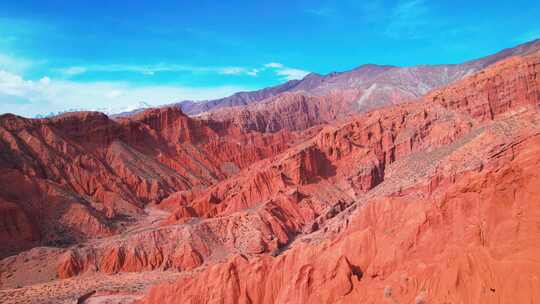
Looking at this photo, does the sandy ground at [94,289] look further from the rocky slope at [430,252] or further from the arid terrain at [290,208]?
the rocky slope at [430,252]

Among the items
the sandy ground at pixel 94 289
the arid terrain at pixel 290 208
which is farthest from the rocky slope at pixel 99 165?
the sandy ground at pixel 94 289

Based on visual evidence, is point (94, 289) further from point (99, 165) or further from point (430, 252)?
point (99, 165)

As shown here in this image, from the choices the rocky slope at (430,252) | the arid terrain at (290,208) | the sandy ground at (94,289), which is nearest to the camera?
the rocky slope at (430,252)

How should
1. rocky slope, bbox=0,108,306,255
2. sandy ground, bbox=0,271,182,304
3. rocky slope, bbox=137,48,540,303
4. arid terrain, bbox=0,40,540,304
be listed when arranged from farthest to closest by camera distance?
rocky slope, bbox=0,108,306,255
sandy ground, bbox=0,271,182,304
arid terrain, bbox=0,40,540,304
rocky slope, bbox=137,48,540,303

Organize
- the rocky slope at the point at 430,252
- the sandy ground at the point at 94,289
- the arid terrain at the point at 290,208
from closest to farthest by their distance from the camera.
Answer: the rocky slope at the point at 430,252 → the arid terrain at the point at 290,208 → the sandy ground at the point at 94,289

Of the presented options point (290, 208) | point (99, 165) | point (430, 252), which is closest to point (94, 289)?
point (290, 208)

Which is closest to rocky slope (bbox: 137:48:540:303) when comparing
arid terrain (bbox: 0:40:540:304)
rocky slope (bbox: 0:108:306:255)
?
arid terrain (bbox: 0:40:540:304)

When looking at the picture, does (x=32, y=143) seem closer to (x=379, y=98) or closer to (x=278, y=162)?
(x=278, y=162)

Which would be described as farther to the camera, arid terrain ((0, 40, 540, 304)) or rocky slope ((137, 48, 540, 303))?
arid terrain ((0, 40, 540, 304))

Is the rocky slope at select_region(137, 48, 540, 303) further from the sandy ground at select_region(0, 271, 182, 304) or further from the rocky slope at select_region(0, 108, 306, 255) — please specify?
the rocky slope at select_region(0, 108, 306, 255)
